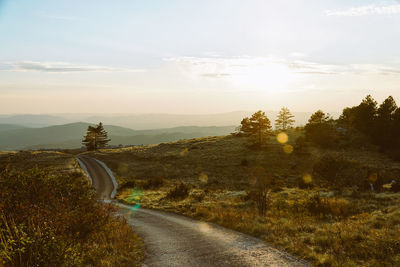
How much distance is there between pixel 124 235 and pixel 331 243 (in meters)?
7.61

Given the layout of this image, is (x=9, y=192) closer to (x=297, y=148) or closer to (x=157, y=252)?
(x=157, y=252)

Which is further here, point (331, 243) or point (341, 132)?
point (341, 132)

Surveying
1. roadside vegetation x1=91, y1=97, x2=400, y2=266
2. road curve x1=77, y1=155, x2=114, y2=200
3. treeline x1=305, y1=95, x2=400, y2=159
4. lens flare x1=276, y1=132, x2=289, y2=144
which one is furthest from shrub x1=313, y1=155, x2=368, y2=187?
lens flare x1=276, y1=132, x2=289, y2=144

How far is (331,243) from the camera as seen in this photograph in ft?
29.3

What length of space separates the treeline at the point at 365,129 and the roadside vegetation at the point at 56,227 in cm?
6464

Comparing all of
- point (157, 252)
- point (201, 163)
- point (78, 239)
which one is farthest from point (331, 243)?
point (201, 163)

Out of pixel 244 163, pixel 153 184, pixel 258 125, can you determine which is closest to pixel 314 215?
pixel 153 184

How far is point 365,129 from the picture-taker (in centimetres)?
6919

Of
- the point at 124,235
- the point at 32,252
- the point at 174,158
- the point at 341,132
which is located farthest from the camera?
the point at 341,132

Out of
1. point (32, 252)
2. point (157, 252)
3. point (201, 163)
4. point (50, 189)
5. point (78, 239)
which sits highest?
point (50, 189)

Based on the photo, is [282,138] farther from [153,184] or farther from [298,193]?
[298,193]

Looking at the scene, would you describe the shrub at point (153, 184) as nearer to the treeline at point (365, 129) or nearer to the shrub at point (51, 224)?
the shrub at point (51, 224)

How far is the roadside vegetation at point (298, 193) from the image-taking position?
9086 millimetres

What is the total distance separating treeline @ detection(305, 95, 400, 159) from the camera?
61.9m
